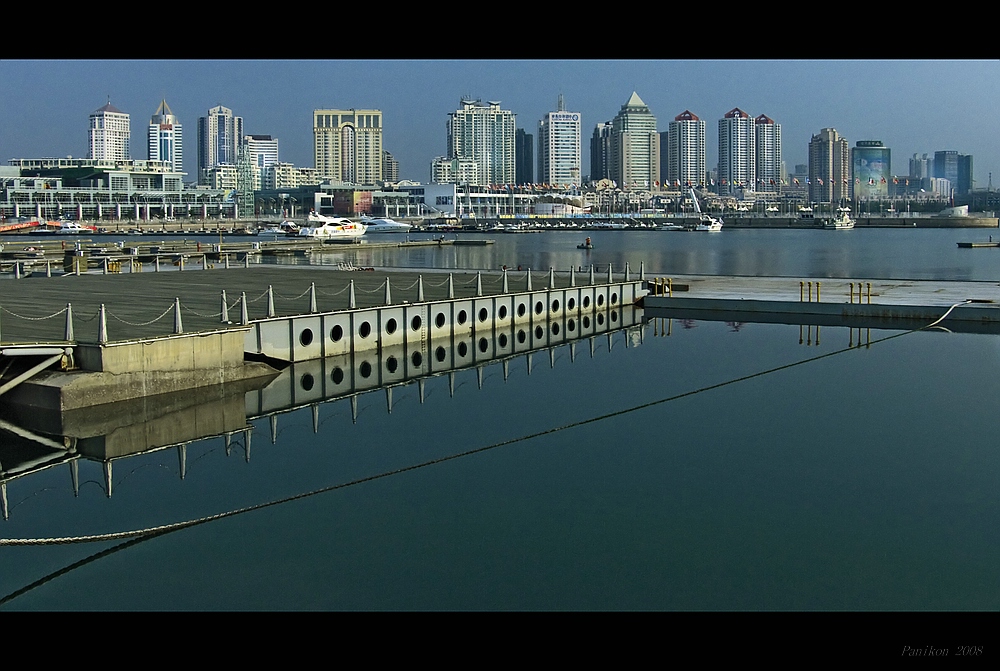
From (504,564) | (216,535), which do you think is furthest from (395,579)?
(216,535)

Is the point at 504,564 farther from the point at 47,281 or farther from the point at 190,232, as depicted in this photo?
the point at 190,232

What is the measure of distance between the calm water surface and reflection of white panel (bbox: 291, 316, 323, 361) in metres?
3.05

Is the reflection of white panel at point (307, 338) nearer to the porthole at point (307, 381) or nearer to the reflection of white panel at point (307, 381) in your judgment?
the reflection of white panel at point (307, 381)

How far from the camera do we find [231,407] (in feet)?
71.2

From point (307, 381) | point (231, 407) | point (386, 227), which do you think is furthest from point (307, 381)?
point (386, 227)

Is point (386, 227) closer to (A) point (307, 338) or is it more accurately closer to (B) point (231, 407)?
(A) point (307, 338)

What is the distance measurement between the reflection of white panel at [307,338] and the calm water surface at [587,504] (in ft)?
10.0

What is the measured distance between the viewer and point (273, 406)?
22281mm

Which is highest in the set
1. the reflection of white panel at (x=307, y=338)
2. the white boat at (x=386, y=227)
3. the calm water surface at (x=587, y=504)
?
the white boat at (x=386, y=227)

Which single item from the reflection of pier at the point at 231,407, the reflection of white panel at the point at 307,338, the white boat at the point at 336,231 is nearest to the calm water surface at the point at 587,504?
the reflection of pier at the point at 231,407

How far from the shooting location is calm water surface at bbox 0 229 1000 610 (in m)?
12.1

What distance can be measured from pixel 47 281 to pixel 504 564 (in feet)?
91.1

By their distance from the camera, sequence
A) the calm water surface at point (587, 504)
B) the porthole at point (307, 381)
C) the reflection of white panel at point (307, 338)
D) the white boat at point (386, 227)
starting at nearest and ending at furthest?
the calm water surface at point (587, 504) → the porthole at point (307, 381) → the reflection of white panel at point (307, 338) → the white boat at point (386, 227)

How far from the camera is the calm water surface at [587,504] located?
12078mm
